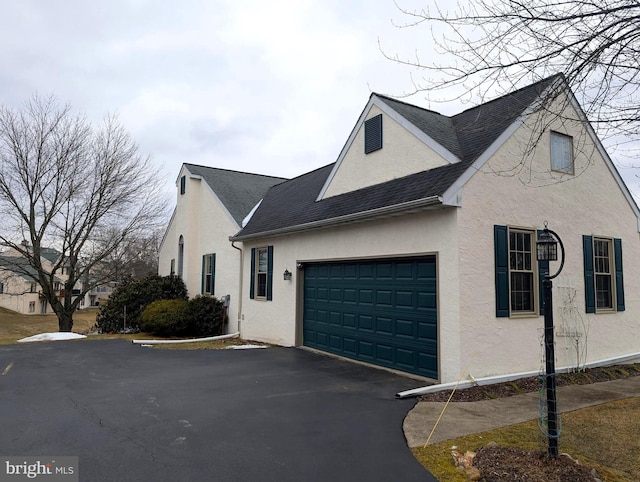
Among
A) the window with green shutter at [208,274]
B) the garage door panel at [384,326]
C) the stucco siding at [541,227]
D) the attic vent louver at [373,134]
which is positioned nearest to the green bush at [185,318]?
the window with green shutter at [208,274]

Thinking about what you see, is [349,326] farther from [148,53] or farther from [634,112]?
[148,53]

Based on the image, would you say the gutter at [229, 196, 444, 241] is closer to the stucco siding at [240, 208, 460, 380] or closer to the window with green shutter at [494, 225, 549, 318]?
the stucco siding at [240, 208, 460, 380]

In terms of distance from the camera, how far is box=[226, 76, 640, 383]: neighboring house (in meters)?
7.61

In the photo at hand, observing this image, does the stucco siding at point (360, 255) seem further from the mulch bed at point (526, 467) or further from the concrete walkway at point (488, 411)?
the mulch bed at point (526, 467)

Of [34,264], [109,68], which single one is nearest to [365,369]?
[109,68]

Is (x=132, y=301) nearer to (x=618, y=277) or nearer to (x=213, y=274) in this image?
(x=213, y=274)

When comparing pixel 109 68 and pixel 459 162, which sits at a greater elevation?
pixel 109 68

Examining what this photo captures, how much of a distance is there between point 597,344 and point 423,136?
595 cm

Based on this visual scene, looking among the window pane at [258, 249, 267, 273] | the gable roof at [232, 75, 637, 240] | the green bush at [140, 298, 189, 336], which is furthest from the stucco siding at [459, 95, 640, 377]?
the green bush at [140, 298, 189, 336]

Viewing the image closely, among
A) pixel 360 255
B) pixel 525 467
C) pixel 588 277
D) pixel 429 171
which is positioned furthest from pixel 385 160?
pixel 525 467

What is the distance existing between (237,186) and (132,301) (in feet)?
21.0

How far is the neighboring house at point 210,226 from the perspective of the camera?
622 inches

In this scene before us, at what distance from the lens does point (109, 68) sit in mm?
12852

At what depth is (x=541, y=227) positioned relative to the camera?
8602 mm
